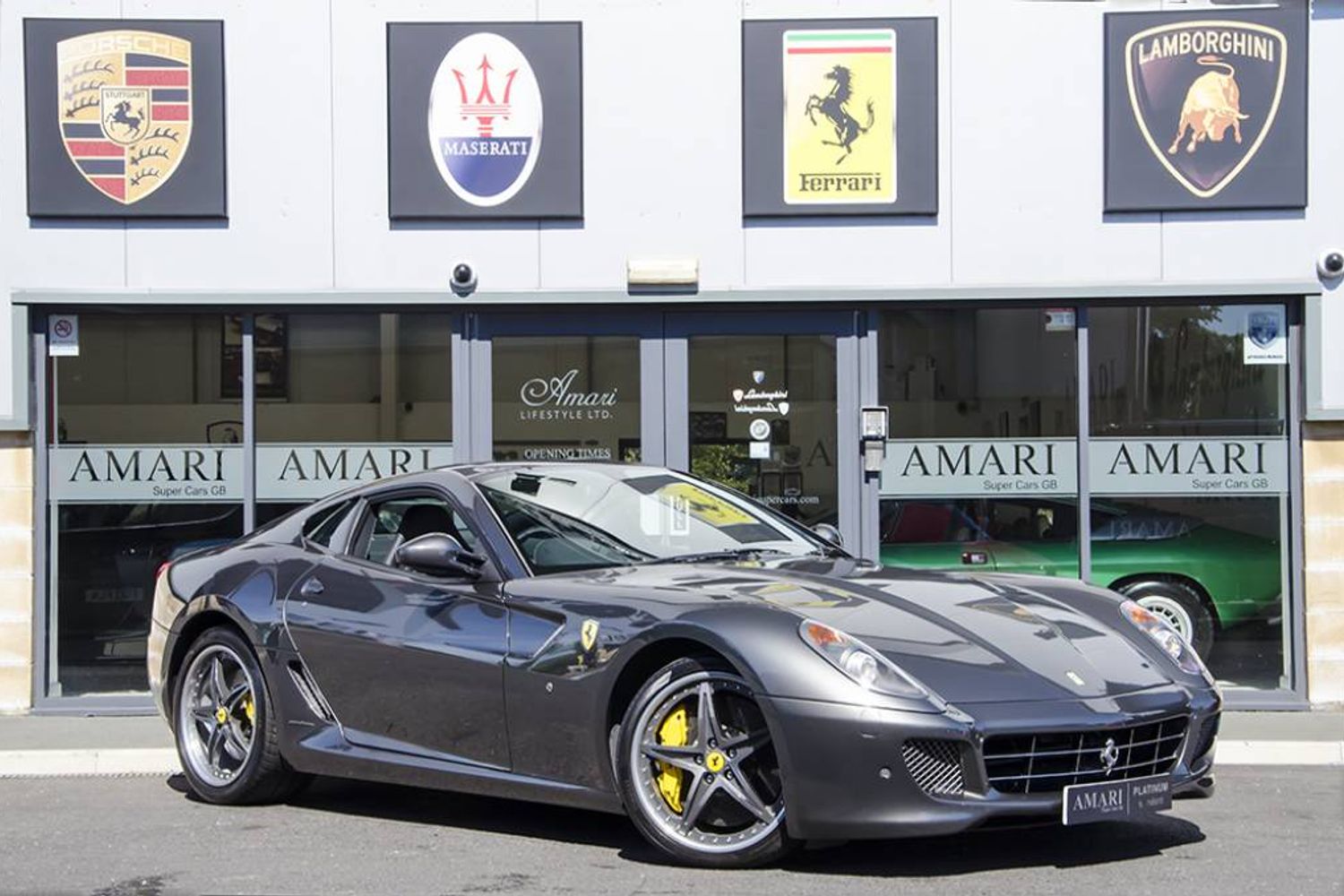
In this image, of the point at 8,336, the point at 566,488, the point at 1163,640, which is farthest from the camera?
the point at 8,336

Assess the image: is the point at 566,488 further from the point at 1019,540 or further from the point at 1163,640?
the point at 1019,540

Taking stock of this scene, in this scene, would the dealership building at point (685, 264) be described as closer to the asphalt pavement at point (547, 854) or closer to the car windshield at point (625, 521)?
the asphalt pavement at point (547, 854)

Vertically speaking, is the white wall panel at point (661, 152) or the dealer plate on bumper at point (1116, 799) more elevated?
the white wall panel at point (661, 152)

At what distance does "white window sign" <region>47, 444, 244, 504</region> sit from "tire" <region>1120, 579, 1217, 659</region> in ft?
18.2

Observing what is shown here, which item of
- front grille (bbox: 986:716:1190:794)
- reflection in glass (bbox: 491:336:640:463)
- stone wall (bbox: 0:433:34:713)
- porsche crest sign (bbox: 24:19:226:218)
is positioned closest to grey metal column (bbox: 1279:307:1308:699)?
reflection in glass (bbox: 491:336:640:463)

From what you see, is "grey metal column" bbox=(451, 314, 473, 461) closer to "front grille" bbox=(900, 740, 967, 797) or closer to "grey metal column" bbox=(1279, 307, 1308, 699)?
"grey metal column" bbox=(1279, 307, 1308, 699)

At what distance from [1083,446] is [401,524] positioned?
17.0 ft

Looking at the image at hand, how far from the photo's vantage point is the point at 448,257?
10742 millimetres

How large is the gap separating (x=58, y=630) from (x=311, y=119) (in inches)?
138

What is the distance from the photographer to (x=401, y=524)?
6.87 m

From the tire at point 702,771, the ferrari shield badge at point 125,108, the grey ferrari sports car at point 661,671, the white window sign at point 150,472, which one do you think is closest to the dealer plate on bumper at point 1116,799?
the grey ferrari sports car at point 661,671

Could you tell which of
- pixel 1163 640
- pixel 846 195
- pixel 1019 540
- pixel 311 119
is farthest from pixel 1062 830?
pixel 311 119

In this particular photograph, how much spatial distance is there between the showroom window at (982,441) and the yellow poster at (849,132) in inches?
34.8

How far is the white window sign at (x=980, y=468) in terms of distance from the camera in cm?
1066
